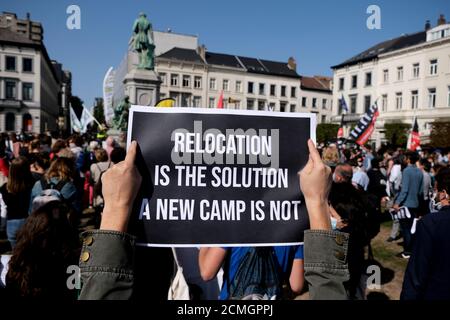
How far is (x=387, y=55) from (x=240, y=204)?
135ft

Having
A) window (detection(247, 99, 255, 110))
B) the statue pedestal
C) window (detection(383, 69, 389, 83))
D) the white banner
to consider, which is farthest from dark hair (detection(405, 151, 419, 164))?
window (detection(247, 99, 255, 110))

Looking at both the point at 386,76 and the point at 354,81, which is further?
the point at 354,81

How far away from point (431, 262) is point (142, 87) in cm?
1520

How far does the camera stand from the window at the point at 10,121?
155ft

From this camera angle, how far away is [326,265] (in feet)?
4.88

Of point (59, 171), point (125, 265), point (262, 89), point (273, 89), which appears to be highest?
point (273, 89)

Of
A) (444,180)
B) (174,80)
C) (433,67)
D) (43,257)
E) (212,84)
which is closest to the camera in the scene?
(43,257)

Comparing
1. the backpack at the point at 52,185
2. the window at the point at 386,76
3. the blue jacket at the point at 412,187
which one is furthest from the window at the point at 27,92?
the blue jacket at the point at 412,187

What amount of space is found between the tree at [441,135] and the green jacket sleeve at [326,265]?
2697cm

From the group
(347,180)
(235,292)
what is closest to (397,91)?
(347,180)

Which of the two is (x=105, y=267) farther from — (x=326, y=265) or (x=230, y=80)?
(x=230, y=80)

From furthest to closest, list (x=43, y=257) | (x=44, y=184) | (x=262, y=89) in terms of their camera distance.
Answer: (x=262, y=89)
(x=44, y=184)
(x=43, y=257)

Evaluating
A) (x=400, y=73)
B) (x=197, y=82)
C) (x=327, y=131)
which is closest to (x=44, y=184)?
(x=400, y=73)

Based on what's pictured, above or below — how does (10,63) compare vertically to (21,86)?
above
